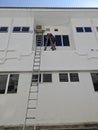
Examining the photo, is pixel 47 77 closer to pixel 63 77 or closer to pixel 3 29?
pixel 63 77

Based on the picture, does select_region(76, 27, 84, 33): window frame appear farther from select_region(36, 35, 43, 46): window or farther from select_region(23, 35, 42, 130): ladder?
select_region(23, 35, 42, 130): ladder

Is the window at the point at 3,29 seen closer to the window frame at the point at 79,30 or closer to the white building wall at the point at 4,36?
the white building wall at the point at 4,36

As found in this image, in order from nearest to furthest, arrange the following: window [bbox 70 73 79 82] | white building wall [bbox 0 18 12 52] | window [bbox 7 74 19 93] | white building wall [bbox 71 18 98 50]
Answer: window [bbox 7 74 19 93] < window [bbox 70 73 79 82] < white building wall [bbox 0 18 12 52] < white building wall [bbox 71 18 98 50]

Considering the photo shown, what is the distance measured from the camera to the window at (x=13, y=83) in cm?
775

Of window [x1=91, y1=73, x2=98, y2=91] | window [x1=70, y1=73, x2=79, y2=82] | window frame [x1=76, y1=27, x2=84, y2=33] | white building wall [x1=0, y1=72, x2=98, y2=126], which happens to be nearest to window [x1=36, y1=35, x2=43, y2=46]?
window frame [x1=76, y1=27, x2=84, y2=33]

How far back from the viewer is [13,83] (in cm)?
796

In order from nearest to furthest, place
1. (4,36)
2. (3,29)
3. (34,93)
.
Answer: (34,93), (4,36), (3,29)

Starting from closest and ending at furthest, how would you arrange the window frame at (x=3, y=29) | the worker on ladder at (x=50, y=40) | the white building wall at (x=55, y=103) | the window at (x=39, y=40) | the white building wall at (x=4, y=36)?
the white building wall at (x=55, y=103)
the white building wall at (x=4, y=36)
the worker on ladder at (x=50, y=40)
the window frame at (x=3, y=29)
the window at (x=39, y=40)

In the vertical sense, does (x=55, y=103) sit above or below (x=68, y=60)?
below

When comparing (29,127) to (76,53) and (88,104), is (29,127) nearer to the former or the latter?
(88,104)

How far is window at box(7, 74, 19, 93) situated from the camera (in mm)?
7746

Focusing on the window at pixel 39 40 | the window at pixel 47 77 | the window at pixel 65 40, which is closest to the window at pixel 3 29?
the window at pixel 39 40

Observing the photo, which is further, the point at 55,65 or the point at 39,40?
the point at 39,40

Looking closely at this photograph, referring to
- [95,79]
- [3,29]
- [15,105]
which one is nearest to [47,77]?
[15,105]
